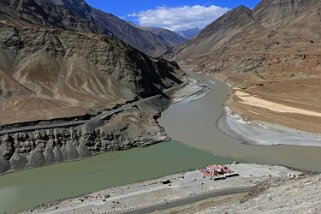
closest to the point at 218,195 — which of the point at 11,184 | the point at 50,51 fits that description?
the point at 11,184

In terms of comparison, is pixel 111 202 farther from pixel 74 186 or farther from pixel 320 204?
pixel 320 204

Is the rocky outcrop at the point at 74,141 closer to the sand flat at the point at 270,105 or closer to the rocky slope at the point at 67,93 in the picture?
the rocky slope at the point at 67,93

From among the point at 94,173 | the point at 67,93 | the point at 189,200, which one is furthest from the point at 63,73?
the point at 189,200

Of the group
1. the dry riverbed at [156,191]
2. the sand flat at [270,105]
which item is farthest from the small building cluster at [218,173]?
the sand flat at [270,105]

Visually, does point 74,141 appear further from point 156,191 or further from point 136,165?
point 156,191

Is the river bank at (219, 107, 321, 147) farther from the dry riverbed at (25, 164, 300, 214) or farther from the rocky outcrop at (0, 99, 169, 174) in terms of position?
the dry riverbed at (25, 164, 300, 214)

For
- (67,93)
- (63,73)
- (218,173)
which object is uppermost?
(63,73)
